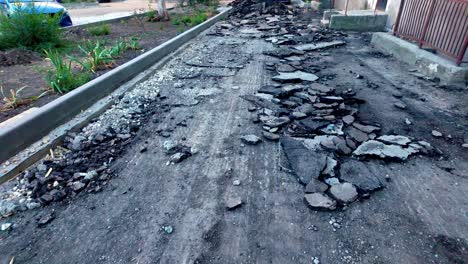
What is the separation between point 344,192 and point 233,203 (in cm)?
104

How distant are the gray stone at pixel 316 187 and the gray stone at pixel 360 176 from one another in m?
0.26

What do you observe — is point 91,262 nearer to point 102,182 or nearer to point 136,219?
point 136,219

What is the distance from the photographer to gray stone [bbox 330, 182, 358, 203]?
244cm

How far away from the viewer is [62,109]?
12.0ft

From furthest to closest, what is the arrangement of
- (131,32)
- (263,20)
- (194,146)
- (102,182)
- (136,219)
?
(263,20) → (131,32) → (194,146) → (102,182) → (136,219)

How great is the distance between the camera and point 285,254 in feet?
6.54

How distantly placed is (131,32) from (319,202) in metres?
8.79

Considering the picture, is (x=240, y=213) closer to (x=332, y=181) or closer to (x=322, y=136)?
(x=332, y=181)

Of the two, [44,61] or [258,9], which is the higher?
[258,9]

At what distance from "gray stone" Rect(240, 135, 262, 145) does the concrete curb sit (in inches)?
97.4

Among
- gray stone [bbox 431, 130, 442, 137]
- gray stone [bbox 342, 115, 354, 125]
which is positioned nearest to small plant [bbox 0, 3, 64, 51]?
gray stone [bbox 342, 115, 354, 125]

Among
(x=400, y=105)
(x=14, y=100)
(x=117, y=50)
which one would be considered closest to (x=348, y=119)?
(x=400, y=105)

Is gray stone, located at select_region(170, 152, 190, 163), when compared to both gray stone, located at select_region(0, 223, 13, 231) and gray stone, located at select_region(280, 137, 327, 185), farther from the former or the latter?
gray stone, located at select_region(0, 223, 13, 231)

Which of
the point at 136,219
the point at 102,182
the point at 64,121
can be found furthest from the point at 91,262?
the point at 64,121
